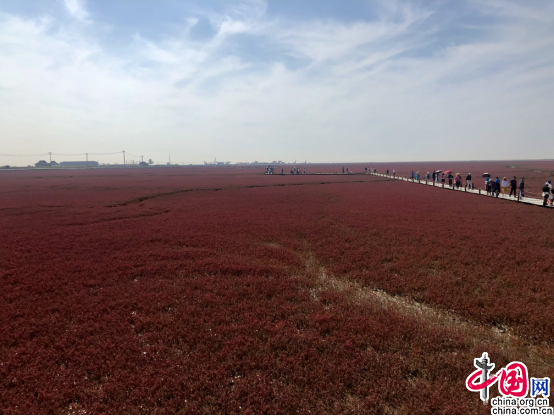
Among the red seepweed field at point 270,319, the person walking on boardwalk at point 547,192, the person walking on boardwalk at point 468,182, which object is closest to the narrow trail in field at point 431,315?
the red seepweed field at point 270,319

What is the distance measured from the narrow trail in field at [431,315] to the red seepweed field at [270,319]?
5 cm

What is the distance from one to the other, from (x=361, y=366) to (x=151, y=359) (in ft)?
15.3

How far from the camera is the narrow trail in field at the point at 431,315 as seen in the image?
6594 mm

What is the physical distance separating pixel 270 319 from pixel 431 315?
4618mm

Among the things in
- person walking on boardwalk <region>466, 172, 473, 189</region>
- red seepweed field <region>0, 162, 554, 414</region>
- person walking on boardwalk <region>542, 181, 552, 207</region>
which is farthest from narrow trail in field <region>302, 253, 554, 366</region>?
person walking on boardwalk <region>466, 172, 473, 189</region>

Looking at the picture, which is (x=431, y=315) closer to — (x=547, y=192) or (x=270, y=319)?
(x=270, y=319)

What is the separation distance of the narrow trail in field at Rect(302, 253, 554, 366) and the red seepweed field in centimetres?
5

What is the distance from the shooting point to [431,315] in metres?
8.15

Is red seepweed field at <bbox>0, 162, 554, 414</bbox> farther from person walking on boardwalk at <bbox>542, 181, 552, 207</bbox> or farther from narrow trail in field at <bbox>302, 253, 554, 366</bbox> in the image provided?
person walking on boardwalk at <bbox>542, 181, 552, 207</bbox>

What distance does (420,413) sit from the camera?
197 inches

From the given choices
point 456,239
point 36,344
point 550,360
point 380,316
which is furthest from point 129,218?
point 550,360

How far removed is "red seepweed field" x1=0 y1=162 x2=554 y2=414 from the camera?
547 cm

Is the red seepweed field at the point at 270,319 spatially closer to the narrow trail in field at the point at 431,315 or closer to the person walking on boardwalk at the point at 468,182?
the narrow trail in field at the point at 431,315

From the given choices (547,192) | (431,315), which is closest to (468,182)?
(547,192)
